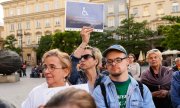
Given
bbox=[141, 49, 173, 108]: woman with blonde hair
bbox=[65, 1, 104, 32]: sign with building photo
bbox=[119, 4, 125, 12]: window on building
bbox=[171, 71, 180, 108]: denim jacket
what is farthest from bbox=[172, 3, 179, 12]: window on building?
bbox=[171, 71, 180, 108]: denim jacket

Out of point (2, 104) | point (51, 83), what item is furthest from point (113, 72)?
point (2, 104)

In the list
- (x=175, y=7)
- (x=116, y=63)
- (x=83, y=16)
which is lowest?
(x=116, y=63)

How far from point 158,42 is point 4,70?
38.0 meters

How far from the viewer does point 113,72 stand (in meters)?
3.50

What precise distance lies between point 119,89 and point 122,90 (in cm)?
3

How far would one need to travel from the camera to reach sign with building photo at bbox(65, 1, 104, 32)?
6059mm

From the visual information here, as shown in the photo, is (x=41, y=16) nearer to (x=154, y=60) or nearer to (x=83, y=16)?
(x=83, y=16)

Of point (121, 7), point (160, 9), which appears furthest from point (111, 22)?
point (160, 9)

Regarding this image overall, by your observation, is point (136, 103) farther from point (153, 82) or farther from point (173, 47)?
point (173, 47)

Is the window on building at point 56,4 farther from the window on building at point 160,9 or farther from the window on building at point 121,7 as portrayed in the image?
the window on building at point 160,9

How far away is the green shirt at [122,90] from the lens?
11.5 feet

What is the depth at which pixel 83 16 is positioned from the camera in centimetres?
628

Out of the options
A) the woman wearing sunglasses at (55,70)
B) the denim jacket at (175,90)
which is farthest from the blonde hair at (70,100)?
the denim jacket at (175,90)

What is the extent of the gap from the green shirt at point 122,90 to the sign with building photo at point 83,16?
2.47m
